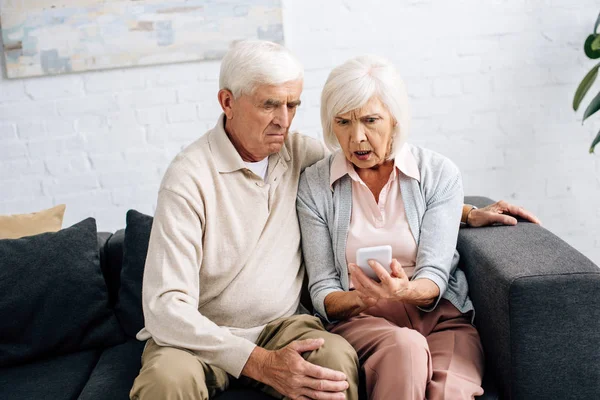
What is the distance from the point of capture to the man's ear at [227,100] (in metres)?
1.90

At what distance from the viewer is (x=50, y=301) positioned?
211 centimetres

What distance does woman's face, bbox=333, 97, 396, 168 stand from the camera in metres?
1.83

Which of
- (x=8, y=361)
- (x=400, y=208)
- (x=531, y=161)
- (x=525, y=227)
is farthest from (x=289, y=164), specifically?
(x=531, y=161)

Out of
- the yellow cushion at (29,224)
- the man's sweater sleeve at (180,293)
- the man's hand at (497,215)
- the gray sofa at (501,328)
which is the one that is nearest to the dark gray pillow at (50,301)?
the gray sofa at (501,328)

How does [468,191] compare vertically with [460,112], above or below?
below

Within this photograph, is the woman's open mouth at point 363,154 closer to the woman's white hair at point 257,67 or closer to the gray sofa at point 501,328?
the woman's white hair at point 257,67

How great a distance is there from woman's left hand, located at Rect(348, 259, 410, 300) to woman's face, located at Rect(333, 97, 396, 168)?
0.35m

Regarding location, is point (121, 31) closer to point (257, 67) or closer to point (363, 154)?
point (257, 67)

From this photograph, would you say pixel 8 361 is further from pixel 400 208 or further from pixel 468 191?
pixel 468 191

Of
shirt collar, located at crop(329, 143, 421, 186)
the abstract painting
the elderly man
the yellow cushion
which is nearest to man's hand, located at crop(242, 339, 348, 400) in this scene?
the elderly man

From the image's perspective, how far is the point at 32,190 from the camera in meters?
2.81

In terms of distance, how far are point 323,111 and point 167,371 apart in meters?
0.81

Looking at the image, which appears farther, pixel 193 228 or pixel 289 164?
pixel 289 164

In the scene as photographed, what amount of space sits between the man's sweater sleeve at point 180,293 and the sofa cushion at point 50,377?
387 millimetres
